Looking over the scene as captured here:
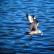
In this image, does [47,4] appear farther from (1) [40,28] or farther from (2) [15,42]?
(2) [15,42]

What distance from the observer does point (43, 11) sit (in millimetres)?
1704

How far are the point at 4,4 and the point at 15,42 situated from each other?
418mm

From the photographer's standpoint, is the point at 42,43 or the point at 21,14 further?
the point at 21,14

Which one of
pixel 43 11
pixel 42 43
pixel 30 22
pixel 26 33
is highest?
pixel 43 11

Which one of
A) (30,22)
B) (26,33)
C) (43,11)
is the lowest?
(26,33)

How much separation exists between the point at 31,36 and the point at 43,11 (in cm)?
29

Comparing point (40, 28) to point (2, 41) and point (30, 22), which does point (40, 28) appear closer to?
point (30, 22)

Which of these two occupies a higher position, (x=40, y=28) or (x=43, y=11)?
(x=43, y=11)

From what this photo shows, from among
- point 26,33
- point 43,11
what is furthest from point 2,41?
point 43,11

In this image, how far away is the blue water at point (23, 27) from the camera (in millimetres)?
1611

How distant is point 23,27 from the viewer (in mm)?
1680

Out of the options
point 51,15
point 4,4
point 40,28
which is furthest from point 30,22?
point 4,4

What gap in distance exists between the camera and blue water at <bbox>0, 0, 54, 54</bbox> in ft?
5.29

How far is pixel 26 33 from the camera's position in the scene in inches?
65.4
